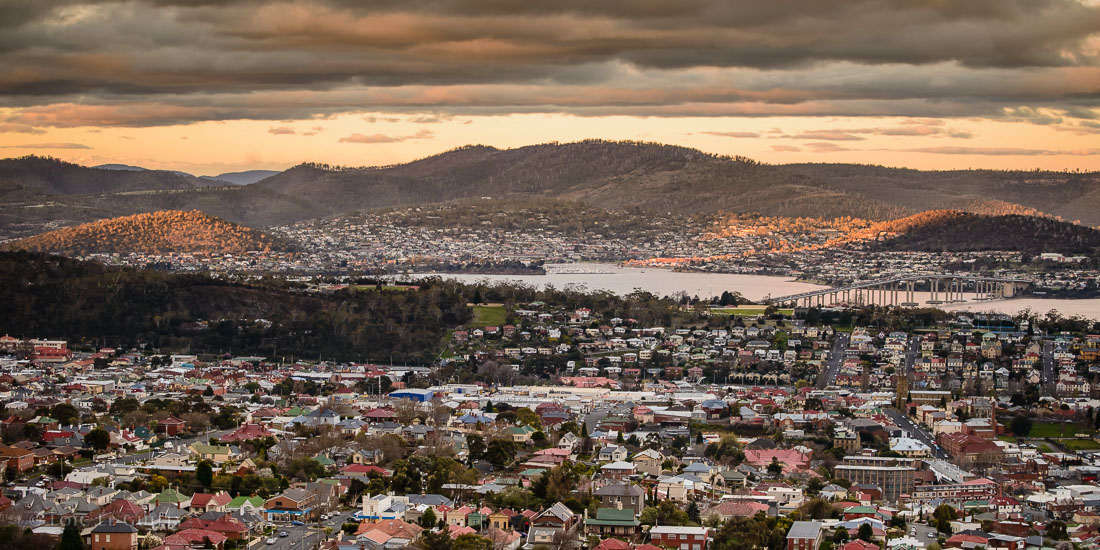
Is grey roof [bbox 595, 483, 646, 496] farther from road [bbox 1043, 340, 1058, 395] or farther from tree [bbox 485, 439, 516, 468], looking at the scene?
road [bbox 1043, 340, 1058, 395]

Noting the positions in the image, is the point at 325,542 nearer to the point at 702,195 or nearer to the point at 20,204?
the point at 20,204

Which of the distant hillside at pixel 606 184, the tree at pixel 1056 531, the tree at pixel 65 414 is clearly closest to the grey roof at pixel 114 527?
the tree at pixel 65 414

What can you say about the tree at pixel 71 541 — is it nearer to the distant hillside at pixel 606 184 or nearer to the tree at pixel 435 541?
the tree at pixel 435 541

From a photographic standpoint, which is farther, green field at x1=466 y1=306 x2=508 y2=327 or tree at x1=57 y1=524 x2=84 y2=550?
green field at x1=466 y1=306 x2=508 y2=327

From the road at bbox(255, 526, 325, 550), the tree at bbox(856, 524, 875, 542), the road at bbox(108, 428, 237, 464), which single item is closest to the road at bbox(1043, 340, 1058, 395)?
the tree at bbox(856, 524, 875, 542)

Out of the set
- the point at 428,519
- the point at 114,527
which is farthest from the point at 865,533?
the point at 114,527

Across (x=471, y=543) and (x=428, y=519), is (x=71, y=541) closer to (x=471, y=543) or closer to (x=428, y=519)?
(x=428, y=519)
